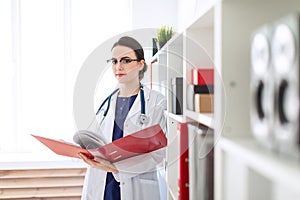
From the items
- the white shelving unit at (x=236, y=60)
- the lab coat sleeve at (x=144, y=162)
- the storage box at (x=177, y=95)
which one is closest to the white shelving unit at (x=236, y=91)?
the white shelving unit at (x=236, y=60)

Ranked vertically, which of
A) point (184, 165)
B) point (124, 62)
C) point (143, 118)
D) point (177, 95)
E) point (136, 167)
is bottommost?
point (136, 167)

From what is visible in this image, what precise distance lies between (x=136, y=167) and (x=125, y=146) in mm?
246

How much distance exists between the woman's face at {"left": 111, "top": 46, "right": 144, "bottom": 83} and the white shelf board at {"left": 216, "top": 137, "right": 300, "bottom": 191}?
4.08 ft

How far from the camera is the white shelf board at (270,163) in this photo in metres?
0.43

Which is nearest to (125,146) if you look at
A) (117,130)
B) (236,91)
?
(117,130)

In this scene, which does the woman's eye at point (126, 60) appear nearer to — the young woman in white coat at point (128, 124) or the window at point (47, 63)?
the young woman in white coat at point (128, 124)

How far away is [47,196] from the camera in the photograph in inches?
123

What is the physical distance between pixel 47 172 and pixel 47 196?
0.20m

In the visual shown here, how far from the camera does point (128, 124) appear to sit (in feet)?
5.97

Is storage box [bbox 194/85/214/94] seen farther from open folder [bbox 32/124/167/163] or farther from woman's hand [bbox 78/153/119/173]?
woman's hand [bbox 78/153/119/173]

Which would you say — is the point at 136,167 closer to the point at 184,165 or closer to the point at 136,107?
the point at 136,107

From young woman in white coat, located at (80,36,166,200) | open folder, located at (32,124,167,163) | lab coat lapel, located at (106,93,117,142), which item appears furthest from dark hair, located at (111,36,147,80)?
open folder, located at (32,124,167,163)

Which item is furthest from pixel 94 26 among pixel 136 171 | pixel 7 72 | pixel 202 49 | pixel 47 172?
pixel 202 49

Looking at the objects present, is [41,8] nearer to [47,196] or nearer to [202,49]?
[47,196]
